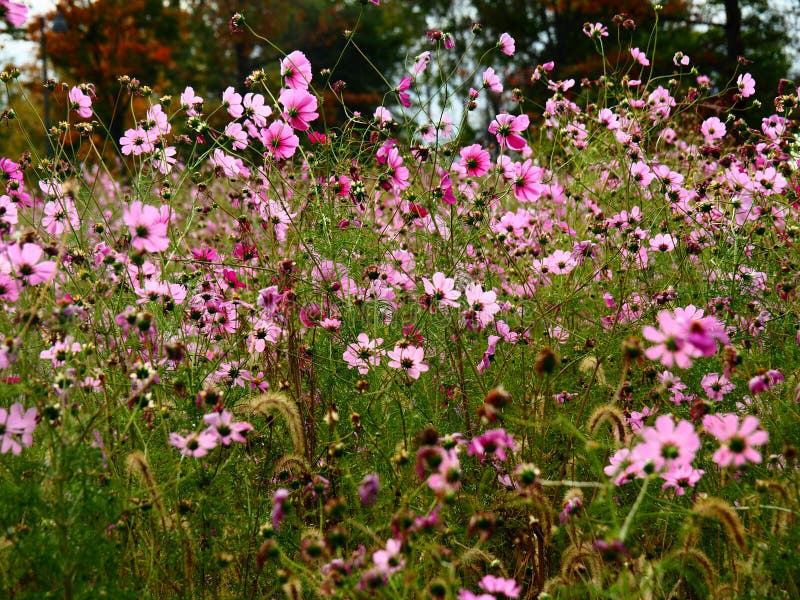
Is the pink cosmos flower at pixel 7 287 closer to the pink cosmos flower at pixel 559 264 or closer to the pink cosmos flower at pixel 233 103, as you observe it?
the pink cosmos flower at pixel 233 103

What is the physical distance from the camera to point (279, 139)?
209 cm

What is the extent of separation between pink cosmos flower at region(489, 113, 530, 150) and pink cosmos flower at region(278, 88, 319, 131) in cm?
52

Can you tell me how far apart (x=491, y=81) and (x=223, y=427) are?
4.60 feet

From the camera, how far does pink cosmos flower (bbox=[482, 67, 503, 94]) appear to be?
2207 mm

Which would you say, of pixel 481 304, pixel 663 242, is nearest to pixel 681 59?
pixel 663 242

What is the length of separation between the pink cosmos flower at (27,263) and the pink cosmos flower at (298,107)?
802mm

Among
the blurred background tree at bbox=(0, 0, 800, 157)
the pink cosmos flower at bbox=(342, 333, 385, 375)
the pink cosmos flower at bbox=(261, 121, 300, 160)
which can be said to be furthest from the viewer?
the blurred background tree at bbox=(0, 0, 800, 157)

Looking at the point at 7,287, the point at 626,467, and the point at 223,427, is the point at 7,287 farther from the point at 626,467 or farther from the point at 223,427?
the point at 626,467

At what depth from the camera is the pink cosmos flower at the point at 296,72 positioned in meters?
2.07

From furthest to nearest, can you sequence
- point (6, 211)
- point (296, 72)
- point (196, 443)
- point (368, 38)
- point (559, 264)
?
1. point (368, 38)
2. point (559, 264)
3. point (296, 72)
4. point (6, 211)
5. point (196, 443)

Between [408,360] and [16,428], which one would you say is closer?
[16,428]

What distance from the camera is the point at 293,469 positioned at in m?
1.48

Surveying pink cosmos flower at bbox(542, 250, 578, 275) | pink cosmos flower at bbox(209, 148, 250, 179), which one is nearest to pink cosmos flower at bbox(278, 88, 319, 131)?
pink cosmos flower at bbox(209, 148, 250, 179)

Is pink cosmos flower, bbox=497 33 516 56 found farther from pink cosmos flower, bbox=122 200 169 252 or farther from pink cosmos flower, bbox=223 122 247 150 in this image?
pink cosmos flower, bbox=122 200 169 252
